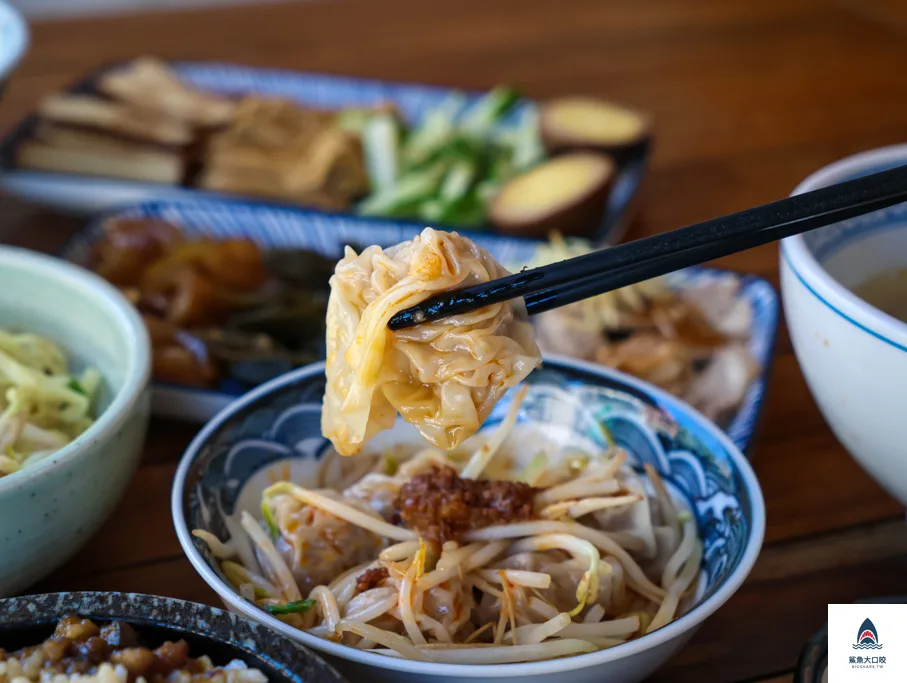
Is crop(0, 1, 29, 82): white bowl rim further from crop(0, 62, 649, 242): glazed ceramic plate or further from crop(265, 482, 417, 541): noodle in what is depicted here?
crop(265, 482, 417, 541): noodle

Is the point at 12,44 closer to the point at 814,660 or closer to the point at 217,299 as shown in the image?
the point at 217,299

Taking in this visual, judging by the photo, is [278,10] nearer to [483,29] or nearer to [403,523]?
[483,29]

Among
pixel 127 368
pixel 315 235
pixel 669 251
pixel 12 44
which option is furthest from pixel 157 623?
pixel 12 44

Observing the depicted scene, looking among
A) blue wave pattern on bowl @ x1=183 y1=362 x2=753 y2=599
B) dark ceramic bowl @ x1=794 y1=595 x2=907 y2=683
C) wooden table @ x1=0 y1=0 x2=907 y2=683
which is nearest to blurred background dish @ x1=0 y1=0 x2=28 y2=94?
wooden table @ x1=0 y1=0 x2=907 y2=683

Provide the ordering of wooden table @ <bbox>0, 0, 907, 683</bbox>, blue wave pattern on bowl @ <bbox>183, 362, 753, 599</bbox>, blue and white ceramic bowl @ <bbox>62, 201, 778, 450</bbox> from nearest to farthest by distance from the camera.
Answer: blue wave pattern on bowl @ <bbox>183, 362, 753, 599</bbox> < wooden table @ <bbox>0, 0, 907, 683</bbox> < blue and white ceramic bowl @ <bbox>62, 201, 778, 450</bbox>

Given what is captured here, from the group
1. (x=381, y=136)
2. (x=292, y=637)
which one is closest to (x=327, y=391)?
(x=292, y=637)

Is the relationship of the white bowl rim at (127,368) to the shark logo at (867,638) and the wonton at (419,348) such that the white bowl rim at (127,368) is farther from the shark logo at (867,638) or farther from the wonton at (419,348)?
the shark logo at (867,638)
